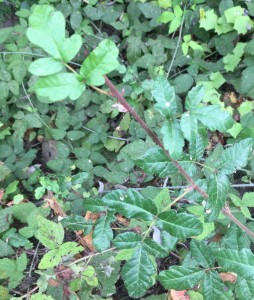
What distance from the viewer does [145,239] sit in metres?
1.19

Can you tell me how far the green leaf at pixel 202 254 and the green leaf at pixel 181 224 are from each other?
0.30m

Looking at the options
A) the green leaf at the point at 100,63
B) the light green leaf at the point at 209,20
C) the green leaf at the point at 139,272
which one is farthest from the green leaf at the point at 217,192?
the light green leaf at the point at 209,20

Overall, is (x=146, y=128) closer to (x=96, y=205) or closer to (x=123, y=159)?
(x=96, y=205)

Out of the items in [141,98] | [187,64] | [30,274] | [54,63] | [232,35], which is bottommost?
[30,274]

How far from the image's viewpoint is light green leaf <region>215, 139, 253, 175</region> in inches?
46.3

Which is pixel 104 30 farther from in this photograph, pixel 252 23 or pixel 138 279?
pixel 138 279

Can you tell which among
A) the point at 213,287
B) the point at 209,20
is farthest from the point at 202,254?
the point at 209,20

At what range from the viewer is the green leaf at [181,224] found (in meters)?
1.12

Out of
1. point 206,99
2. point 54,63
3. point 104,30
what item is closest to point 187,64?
point 206,99

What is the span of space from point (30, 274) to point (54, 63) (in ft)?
5.09

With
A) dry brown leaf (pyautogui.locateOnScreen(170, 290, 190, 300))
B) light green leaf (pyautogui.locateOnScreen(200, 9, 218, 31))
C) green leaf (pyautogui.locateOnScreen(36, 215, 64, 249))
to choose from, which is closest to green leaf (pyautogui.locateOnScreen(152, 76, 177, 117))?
green leaf (pyautogui.locateOnScreen(36, 215, 64, 249))

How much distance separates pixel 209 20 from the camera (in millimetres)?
2318

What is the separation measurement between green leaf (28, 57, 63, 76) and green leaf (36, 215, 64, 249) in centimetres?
108

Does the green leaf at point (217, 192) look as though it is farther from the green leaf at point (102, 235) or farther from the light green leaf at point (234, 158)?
the green leaf at point (102, 235)
